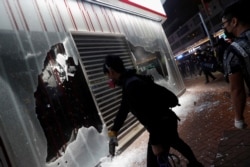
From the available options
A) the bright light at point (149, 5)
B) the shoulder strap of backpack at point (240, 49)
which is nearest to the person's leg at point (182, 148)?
the shoulder strap of backpack at point (240, 49)

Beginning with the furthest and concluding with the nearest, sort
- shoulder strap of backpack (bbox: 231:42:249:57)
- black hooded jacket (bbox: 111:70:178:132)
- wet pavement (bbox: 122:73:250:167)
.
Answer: wet pavement (bbox: 122:73:250:167) < black hooded jacket (bbox: 111:70:178:132) < shoulder strap of backpack (bbox: 231:42:249:57)

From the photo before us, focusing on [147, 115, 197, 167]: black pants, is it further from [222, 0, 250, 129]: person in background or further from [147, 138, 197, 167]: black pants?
[222, 0, 250, 129]: person in background

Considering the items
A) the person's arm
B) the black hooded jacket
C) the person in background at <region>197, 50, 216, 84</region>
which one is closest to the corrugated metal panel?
the person's arm

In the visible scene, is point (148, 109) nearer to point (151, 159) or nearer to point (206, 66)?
point (151, 159)

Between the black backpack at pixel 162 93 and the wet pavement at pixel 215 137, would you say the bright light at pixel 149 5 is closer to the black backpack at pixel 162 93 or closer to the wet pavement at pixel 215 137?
the wet pavement at pixel 215 137

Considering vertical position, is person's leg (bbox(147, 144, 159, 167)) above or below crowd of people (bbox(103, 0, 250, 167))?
below

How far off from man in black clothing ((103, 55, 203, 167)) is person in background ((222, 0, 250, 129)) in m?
0.78

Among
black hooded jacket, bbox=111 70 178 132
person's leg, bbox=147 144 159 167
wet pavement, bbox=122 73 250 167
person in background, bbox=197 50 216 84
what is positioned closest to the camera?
→ black hooded jacket, bbox=111 70 178 132

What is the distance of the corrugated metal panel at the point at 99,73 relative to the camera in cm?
639

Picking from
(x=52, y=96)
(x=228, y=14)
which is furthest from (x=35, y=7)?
(x=228, y=14)

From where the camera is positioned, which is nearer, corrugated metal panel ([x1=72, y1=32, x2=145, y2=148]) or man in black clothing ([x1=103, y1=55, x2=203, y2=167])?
man in black clothing ([x1=103, y1=55, x2=203, y2=167])

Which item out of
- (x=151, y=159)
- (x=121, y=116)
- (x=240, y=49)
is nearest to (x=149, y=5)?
(x=121, y=116)

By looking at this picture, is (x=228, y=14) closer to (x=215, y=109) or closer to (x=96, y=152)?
(x=96, y=152)

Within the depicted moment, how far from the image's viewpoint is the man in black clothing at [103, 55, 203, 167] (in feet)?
8.42
